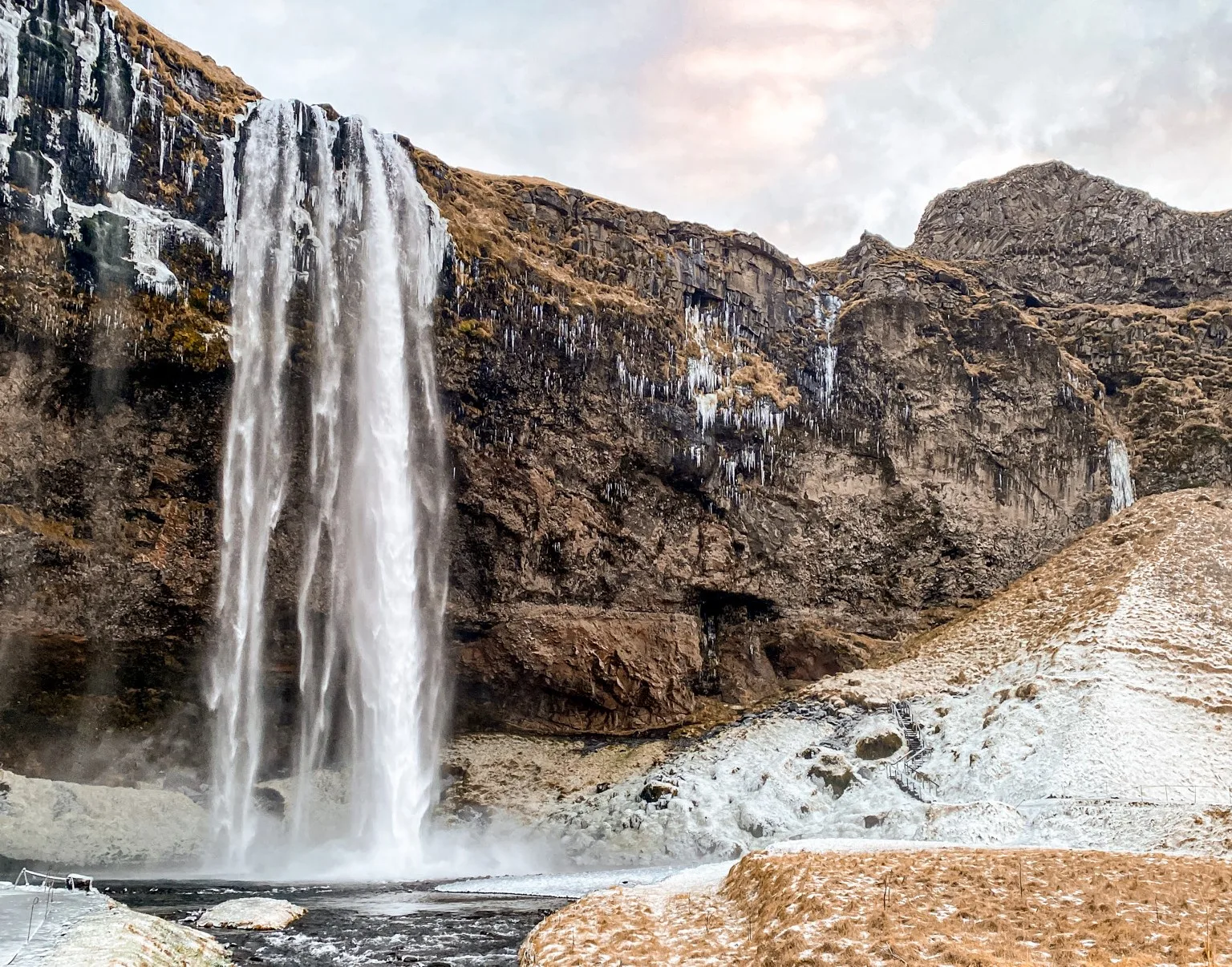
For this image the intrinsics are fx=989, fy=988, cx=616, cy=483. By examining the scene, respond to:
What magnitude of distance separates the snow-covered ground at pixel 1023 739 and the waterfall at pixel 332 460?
25.4 feet

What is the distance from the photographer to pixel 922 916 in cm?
1223

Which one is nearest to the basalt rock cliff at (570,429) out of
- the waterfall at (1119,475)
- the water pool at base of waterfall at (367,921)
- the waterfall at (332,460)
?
the waterfall at (1119,475)

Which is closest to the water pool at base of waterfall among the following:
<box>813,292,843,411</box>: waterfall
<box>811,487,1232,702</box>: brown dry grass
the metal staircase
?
the metal staircase

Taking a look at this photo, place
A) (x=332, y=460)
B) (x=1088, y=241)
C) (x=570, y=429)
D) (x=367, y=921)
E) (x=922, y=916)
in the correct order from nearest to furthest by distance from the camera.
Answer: (x=922, y=916) < (x=367, y=921) < (x=332, y=460) < (x=570, y=429) < (x=1088, y=241)

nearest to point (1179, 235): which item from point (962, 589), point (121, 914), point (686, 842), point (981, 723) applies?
point (962, 589)

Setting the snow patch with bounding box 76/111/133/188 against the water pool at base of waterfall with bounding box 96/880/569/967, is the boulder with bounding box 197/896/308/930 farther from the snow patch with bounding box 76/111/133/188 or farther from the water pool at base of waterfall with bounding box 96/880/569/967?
the snow patch with bounding box 76/111/133/188

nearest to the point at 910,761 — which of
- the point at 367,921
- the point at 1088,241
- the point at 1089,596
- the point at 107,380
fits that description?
the point at 1089,596

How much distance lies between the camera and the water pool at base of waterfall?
49.4 ft

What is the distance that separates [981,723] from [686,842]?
1037cm

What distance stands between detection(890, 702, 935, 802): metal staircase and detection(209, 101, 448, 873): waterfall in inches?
614

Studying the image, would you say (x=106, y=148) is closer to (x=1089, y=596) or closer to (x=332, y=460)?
(x=332, y=460)

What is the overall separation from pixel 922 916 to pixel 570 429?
1114 inches

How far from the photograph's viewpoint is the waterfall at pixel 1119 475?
147 ft

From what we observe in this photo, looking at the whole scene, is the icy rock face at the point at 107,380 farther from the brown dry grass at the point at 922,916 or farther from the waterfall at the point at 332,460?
the brown dry grass at the point at 922,916
